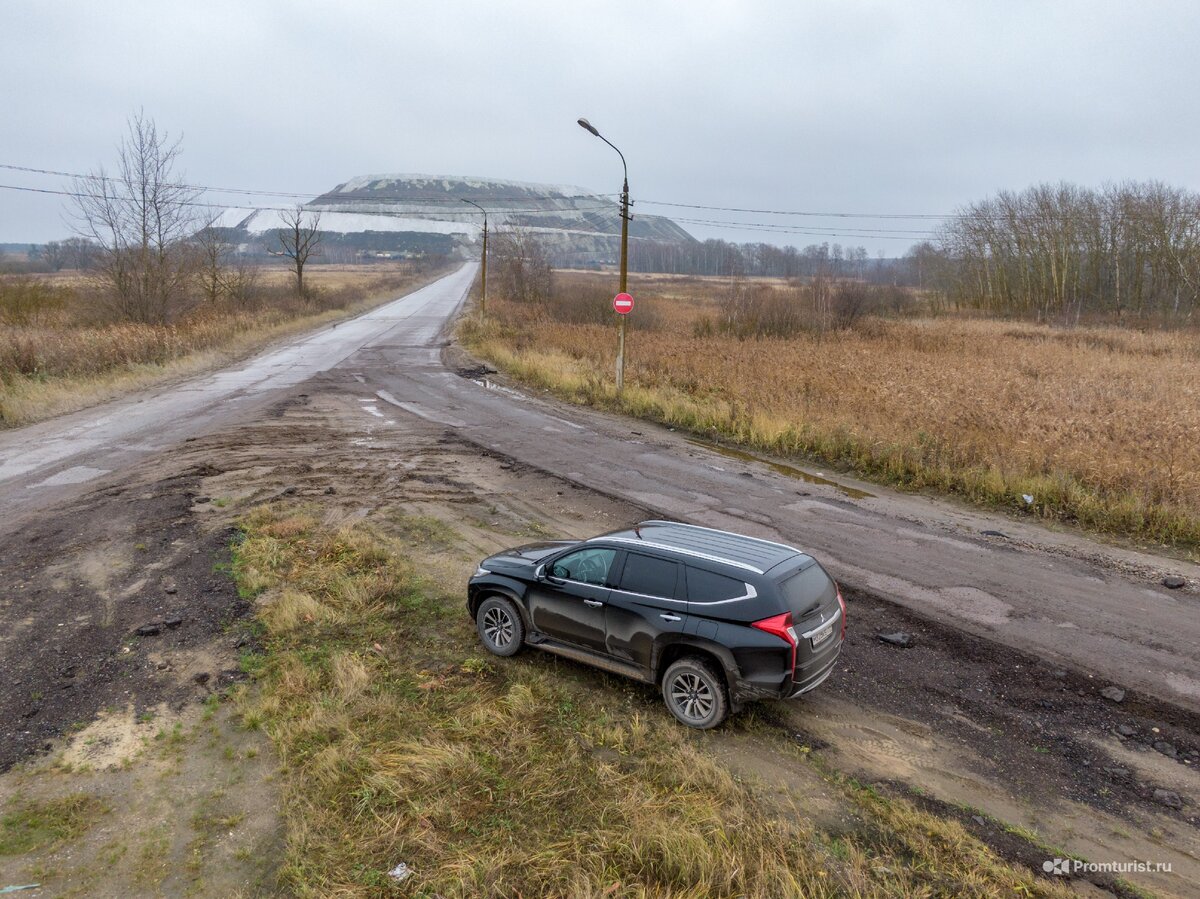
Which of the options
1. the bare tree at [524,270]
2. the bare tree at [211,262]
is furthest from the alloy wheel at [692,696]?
the bare tree at [524,270]

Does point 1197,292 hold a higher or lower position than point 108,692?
higher

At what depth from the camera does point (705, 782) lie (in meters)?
5.33

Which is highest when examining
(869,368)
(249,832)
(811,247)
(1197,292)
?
(811,247)

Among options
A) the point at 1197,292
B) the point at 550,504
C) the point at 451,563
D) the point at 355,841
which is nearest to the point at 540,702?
the point at 355,841

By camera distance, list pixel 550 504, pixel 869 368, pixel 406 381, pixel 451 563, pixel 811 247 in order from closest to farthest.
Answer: pixel 451 563 → pixel 550 504 → pixel 869 368 → pixel 406 381 → pixel 811 247

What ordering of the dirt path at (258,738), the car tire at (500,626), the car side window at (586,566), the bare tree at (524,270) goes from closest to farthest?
the dirt path at (258,738) < the car side window at (586,566) < the car tire at (500,626) < the bare tree at (524,270)

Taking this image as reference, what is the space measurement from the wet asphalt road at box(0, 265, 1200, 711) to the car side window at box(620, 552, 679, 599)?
3.72 m

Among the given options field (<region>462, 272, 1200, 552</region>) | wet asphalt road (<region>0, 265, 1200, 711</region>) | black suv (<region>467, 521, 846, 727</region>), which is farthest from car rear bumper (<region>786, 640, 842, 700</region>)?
field (<region>462, 272, 1200, 552</region>)

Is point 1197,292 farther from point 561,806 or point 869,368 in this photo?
point 561,806

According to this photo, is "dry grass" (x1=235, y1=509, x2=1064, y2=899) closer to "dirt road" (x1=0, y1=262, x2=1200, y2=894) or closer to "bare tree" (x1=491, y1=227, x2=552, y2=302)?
"dirt road" (x1=0, y1=262, x2=1200, y2=894)

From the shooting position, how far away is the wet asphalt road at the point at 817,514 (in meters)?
7.85

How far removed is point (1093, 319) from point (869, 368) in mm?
40376

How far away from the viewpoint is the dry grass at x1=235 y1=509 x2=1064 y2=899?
4477mm

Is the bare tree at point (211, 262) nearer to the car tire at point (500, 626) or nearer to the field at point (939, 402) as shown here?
the field at point (939, 402)
